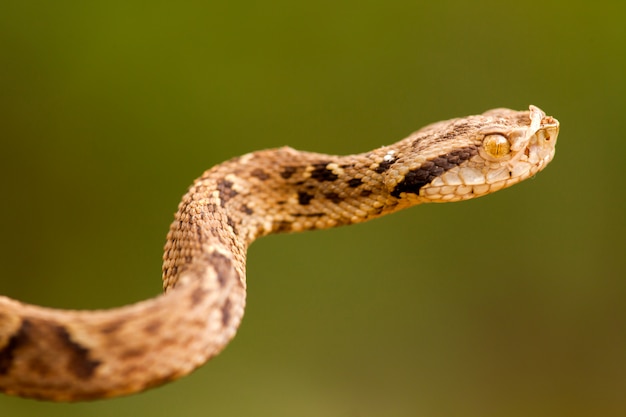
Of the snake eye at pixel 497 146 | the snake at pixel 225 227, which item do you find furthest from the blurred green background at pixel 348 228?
the snake eye at pixel 497 146

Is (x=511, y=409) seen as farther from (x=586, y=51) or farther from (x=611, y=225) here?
(x=586, y=51)

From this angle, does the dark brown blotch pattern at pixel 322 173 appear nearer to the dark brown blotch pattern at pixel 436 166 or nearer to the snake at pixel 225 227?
the snake at pixel 225 227

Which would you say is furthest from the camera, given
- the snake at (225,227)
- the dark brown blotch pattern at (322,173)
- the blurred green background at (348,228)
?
the blurred green background at (348,228)

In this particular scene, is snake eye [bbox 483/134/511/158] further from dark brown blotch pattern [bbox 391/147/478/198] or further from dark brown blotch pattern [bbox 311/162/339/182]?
dark brown blotch pattern [bbox 311/162/339/182]

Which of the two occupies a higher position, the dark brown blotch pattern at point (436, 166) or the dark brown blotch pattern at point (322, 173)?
the dark brown blotch pattern at point (322, 173)

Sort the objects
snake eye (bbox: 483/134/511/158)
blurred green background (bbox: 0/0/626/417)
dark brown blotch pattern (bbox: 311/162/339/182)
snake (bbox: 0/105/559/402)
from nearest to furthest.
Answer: snake (bbox: 0/105/559/402) < snake eye (bbox: 483/134/511/158) < dark brown blotch pattern (bbox: 311/162/339/182) < blurred green background (bbox: 0/0/626/417)

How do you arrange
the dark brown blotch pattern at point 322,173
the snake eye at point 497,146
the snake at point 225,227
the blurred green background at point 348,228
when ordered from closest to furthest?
1. the snake at point 225,227
2. the snake eye at point 497,146
3. the dark brown blotch pattern at point 322,173
4. the blurred green background at point 348,228

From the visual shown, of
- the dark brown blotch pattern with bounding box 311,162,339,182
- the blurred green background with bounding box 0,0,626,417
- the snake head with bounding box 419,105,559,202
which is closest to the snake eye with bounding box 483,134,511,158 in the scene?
the snake head with bounding box 419,105,559,202

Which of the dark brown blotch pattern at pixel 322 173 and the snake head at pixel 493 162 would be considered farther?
the dark brown blotch pattern at pixel 322 173
